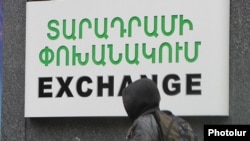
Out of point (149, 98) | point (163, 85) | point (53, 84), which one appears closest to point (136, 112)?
point (149, 98)

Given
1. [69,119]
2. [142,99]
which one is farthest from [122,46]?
[142,99]

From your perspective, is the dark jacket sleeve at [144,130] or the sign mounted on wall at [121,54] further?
the sign mounted on wall at [121,54]

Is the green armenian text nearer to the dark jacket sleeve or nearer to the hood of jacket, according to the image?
the hood of jacket

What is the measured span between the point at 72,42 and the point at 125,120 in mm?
970

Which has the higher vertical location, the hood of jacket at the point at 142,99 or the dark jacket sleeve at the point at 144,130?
the hood of jacket at the point at 142,99

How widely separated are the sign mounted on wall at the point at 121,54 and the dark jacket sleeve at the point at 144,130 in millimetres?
2396

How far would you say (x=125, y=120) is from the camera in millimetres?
7660

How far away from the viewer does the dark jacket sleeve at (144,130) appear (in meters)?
4.82

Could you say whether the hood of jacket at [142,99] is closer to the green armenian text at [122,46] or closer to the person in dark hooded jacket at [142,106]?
the person in dark hooded jacket at [142,106]

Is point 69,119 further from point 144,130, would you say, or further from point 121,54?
point 144,130

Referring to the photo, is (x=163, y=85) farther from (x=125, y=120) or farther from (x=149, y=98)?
(x=149, y=98)

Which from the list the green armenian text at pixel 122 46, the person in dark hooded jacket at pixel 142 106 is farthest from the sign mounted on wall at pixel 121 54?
the person in dark hooded jacket at pixel 142 106

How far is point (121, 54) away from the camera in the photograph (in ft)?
24.9

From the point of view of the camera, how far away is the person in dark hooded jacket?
4.88 metres
